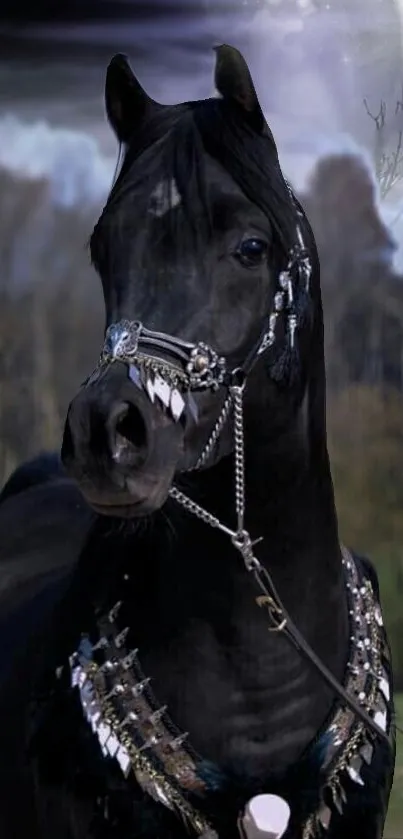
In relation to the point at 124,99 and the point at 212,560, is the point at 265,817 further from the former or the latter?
the point at 124,99

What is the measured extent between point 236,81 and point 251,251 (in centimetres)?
16

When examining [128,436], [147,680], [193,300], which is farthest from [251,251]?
[147,680]

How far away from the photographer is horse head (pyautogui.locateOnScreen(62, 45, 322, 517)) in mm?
764

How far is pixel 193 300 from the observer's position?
0.83m

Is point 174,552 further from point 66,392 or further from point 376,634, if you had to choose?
point 66,392

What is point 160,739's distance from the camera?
3.02 feet

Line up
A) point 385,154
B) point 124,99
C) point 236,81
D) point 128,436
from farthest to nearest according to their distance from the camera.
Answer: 1. point 385,154
2. point 124,99
3. point 236,81
4. point 128,436

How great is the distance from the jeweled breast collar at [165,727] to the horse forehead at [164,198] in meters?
0.40

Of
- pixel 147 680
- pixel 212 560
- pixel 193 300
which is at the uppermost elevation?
pixel 193 300

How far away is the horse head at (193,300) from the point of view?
30.1 inches

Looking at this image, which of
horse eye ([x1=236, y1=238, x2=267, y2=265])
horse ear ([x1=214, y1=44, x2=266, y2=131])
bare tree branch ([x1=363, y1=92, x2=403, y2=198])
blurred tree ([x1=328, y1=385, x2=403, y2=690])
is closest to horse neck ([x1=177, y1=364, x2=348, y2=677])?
horse eye ([x1=236, y1=238, x2=267, y2=265])

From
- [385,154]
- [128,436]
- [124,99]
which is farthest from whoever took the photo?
[385,154]

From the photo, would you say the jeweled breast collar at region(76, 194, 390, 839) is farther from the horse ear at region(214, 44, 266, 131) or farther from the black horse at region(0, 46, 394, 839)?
the horse ear at region(214, 44, 266, 131)

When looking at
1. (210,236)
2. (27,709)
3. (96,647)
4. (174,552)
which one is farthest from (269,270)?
(27,709)
